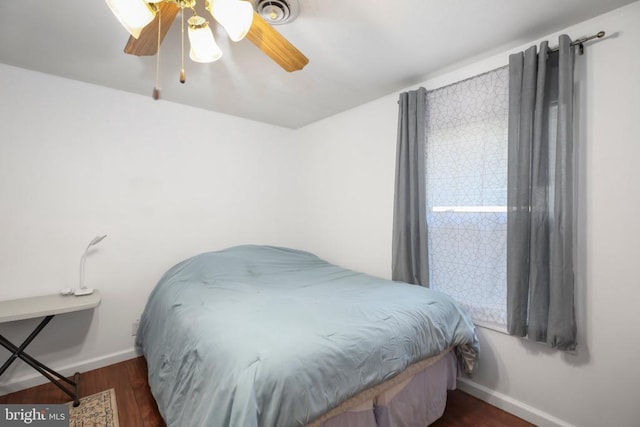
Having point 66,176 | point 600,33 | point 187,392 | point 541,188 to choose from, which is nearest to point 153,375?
point 187,392

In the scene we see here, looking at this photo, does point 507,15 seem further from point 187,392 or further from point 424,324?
point 187,392

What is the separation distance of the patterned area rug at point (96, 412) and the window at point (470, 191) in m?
2.36

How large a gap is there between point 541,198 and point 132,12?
2.15 m

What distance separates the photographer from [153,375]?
179 cm

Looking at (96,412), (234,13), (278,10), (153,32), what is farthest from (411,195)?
(96,412)

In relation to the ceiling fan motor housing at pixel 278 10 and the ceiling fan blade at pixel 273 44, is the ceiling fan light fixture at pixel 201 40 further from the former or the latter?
the ceiling fan motor housing at pixel 278 10

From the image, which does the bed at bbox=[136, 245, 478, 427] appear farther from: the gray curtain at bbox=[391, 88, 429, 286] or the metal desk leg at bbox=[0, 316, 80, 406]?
the metal desk leg at bbox=[0, 316, 80, 406]

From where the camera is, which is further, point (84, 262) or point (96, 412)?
point (84, 262)

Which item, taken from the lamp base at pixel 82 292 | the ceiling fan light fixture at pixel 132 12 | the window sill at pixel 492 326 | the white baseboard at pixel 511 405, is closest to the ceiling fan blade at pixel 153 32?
the ceiling fan light fixture at pixel 132 12

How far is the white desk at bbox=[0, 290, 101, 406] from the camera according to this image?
5.71 ft

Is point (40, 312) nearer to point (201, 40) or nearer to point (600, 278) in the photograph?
point (201, 40)

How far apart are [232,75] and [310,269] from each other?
5.85 feet

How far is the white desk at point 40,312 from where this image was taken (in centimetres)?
174

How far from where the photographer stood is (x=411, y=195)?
7.36 feet
